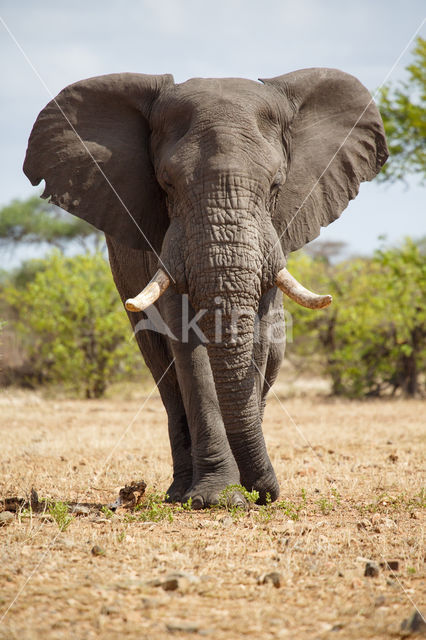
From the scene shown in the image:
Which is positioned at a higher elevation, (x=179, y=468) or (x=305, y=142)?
(x=305, y=142)

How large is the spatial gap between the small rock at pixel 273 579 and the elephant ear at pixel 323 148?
2.92 m

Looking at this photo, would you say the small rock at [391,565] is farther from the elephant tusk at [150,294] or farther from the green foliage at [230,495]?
the elephant tusk at [150,294]

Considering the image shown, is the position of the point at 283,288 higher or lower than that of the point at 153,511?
higher

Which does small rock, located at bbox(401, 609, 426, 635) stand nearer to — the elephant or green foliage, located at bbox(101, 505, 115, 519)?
the elephant

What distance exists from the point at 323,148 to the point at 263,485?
2.83 m

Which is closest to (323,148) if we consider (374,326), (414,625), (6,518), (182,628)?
(6,518)

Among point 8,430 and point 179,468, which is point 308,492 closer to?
point 179,468

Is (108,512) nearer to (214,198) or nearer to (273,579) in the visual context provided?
(273,579)

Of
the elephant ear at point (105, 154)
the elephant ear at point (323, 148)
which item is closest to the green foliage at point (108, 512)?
the elephant ear at point (105, 154)

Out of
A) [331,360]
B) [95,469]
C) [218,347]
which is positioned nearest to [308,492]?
[218,347]

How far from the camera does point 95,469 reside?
7.08 meters

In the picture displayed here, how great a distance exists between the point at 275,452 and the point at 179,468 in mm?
2604

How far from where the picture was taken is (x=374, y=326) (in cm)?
1611

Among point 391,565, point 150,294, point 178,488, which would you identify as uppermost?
point 150,294
